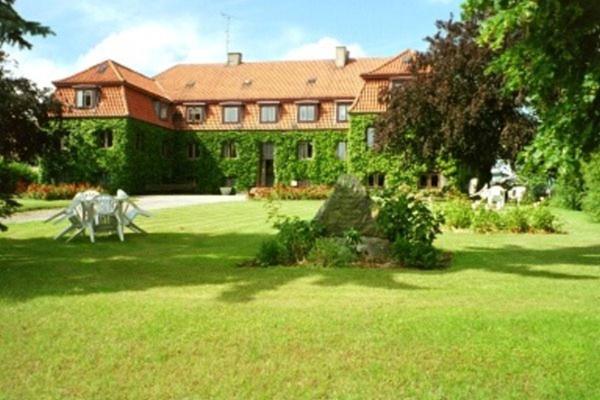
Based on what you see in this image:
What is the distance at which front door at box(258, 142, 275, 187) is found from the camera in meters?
49.1

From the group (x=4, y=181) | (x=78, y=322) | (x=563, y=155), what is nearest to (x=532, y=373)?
(x=563, y=155)

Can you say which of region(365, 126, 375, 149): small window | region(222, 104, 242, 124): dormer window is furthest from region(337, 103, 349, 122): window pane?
region(222, 104, 242, 124): dormer window

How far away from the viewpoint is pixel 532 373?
5199mm

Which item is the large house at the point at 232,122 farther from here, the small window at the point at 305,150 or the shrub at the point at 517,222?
the shrub at the point at 517,222

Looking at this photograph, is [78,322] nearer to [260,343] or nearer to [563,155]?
[260,343]

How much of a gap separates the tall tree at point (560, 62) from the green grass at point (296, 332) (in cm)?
189

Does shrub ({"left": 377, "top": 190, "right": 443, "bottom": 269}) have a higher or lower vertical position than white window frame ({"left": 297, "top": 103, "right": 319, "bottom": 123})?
lower

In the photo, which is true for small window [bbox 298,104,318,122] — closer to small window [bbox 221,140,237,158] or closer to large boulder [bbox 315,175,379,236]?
small window [bbox 221,140,237,158]

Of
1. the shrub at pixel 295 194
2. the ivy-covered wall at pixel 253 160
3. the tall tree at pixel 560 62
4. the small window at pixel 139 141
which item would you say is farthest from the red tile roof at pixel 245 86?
the tall tree at pixel 560 62

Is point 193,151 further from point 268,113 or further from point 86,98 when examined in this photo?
point 86,98

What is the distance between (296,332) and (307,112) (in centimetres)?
4241

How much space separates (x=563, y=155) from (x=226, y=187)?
137ft

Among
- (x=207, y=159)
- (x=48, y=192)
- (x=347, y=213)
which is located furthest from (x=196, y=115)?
(x=347, y=213)

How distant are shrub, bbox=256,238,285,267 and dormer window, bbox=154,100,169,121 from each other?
→ 39.4 m
